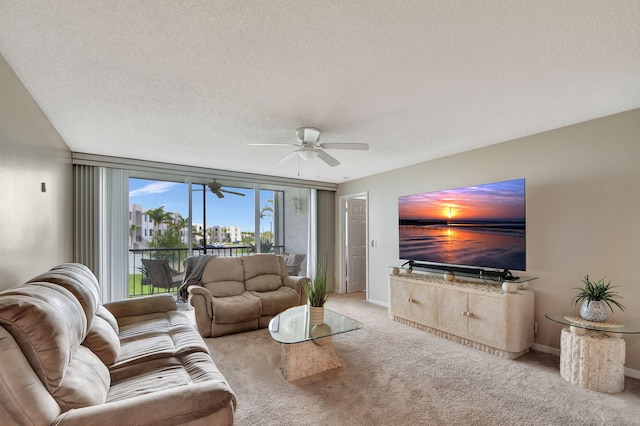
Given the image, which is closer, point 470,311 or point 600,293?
point 600,293

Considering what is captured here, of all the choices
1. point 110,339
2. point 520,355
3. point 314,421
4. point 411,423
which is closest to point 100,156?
point 110,339

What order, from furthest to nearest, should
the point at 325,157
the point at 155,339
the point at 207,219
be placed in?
the point at 207,219, the point at 325,157, the point at 155,339

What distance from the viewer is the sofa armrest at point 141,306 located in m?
2.80

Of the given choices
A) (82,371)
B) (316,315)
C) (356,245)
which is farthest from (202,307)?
(356,245)

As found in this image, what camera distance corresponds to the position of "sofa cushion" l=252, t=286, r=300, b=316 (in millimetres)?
3955

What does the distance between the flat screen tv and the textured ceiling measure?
0.72 metres

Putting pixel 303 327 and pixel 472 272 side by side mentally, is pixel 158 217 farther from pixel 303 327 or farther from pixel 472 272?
pixel 472 272

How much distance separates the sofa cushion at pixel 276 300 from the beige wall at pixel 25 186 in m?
2.25

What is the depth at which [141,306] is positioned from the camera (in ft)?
9.53

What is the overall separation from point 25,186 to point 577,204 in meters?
4.63

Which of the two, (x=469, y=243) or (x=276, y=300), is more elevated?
(x=469, y=243)

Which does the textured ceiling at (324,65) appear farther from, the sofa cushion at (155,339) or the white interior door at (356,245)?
the white interior door at (356,245)

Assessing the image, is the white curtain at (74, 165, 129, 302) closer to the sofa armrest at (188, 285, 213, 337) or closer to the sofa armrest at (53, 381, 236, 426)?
the sofa armrest at (188, 285, 213, 337)

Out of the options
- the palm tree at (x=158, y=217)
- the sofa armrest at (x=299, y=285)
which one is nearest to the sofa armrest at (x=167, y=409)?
the sofa armrest at (x=299, y=285)
